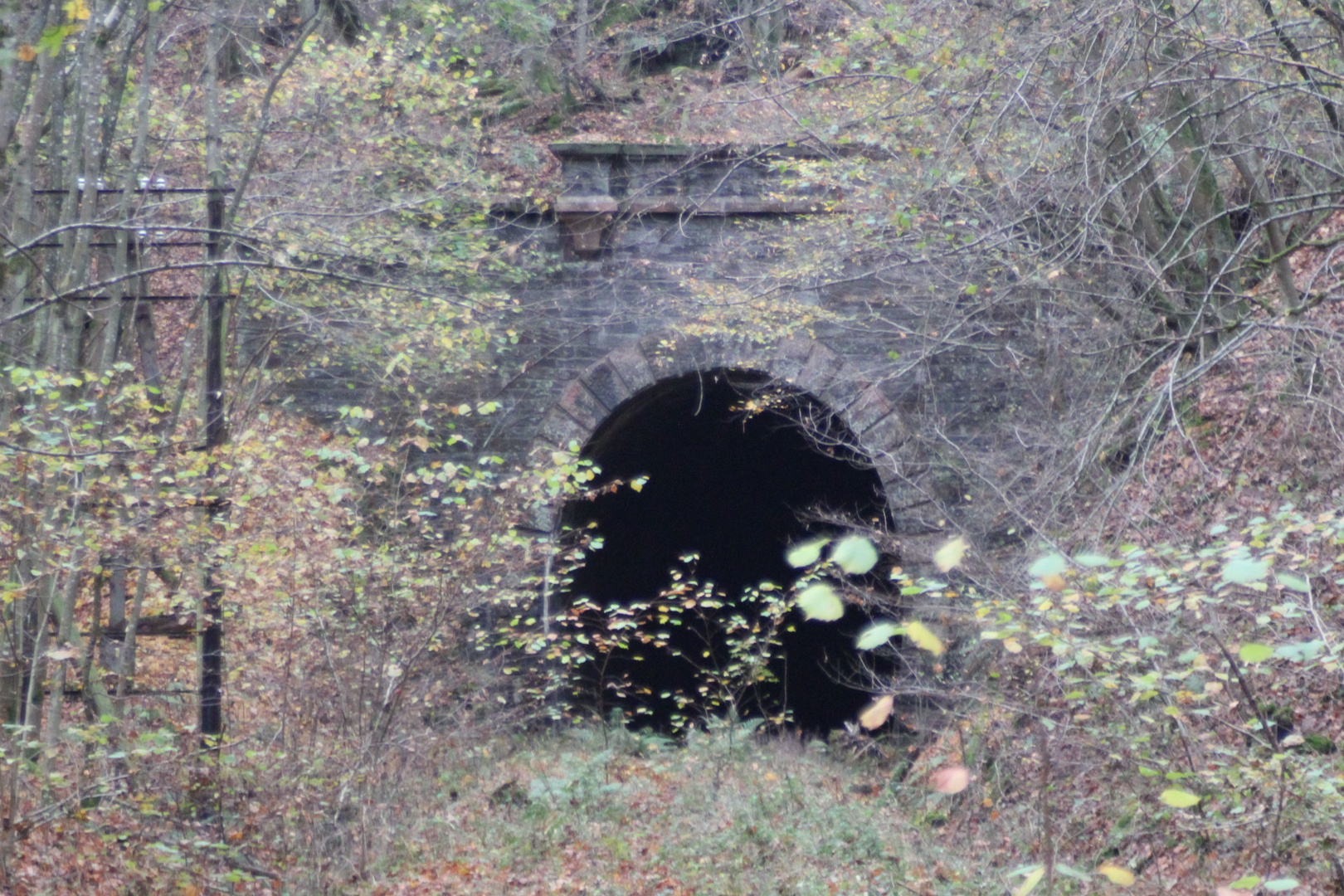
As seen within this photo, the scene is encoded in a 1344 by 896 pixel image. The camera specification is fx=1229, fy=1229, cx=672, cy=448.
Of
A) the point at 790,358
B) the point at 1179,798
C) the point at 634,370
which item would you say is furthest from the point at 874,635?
the point at 634,370

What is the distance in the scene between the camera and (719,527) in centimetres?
1622

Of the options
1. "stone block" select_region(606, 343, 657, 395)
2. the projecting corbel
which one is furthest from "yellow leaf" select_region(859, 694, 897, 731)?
the projecting corbel

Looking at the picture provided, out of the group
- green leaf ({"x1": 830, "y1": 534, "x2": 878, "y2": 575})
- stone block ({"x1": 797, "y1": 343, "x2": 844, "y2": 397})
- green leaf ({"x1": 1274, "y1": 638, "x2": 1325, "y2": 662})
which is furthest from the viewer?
stone block ({"x1": 797, "y1": 343, "x2": 844, "y2": 397})

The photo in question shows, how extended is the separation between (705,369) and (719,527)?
18.6 ft

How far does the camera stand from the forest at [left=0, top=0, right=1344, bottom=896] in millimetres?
5418

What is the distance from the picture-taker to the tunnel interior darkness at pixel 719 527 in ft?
45.1

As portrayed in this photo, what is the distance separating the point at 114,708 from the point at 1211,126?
274 inches

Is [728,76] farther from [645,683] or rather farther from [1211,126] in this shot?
[1211,126]

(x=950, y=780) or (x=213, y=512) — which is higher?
(x=950, y=780)

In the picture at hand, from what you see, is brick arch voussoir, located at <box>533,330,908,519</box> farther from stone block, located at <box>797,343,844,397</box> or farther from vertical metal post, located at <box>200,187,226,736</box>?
vertical metal post, located at <box>200,187,226,736</box>

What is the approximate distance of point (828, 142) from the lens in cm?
791

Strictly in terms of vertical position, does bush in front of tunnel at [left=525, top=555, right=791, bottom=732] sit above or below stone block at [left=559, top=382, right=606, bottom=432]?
below

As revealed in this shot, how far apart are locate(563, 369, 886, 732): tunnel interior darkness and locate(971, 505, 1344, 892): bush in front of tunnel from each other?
Answer: 702cm

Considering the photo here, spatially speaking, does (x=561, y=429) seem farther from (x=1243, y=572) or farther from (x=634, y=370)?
(x=1243, y=572)
